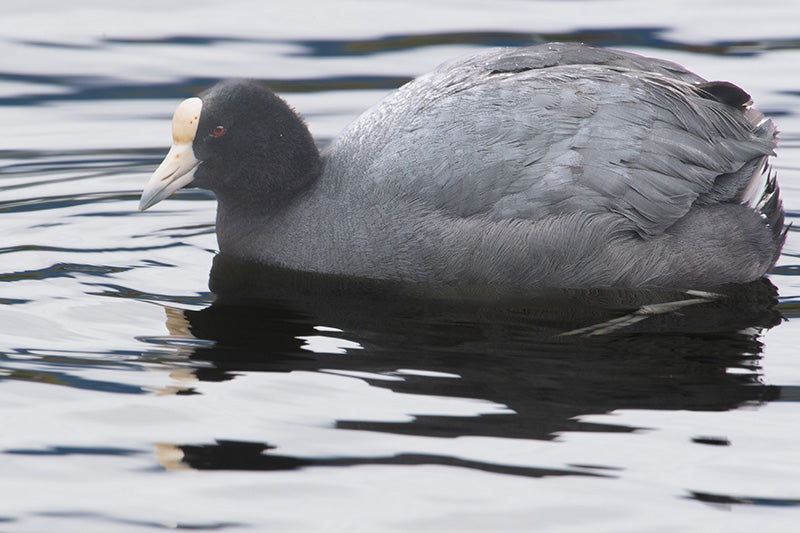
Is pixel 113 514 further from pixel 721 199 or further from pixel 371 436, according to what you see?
pixel 721 199

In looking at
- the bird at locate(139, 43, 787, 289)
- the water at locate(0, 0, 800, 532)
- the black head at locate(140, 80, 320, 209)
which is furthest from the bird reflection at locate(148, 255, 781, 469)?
the black head at locate(140, 80, 320, 209)

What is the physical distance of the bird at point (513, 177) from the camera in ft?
19.3

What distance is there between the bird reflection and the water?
0.02 meters

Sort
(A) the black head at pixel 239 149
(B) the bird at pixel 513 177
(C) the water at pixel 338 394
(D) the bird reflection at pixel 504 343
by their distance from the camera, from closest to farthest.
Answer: (C) the water at pixel 338 394 < (D) the bird reflection at pixel 504 343 < (B) the bird at pixel 513 177 < (A) the black head at pixel 239 149

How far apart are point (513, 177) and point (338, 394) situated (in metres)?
1.59

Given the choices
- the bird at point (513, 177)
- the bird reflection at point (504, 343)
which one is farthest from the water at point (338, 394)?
the bird at point (513, 177)

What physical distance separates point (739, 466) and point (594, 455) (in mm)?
470

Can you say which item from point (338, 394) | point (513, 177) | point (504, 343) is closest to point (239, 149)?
point (513, 177)

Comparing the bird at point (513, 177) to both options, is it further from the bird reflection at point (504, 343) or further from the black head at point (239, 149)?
the bird reflection at point (504, 343)

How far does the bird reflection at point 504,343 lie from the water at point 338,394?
15 millimetres

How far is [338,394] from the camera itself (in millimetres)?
4750

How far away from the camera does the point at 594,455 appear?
4.24 meters

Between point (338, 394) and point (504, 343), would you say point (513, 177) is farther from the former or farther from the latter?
point (338, 394)

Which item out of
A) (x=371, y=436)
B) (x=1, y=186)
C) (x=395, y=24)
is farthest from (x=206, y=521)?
(x=395, y=24)
